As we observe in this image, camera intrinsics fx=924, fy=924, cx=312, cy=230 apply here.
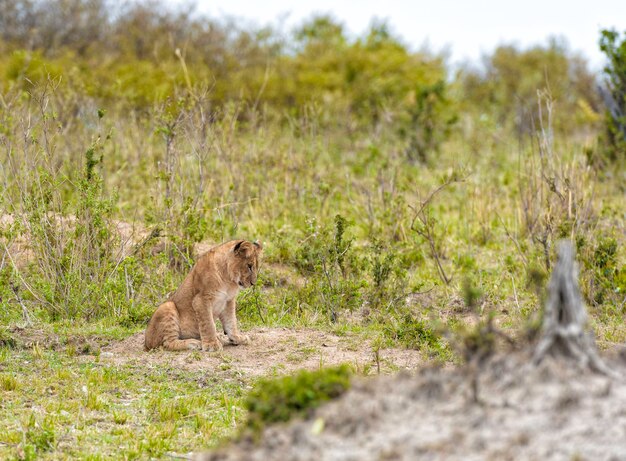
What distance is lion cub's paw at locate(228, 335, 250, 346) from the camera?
784cm

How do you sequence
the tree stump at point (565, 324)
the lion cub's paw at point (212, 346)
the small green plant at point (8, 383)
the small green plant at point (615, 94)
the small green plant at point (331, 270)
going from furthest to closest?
1. the small green plant at point (615, 94)
2. the small green plant at point (331, 270)
3. the lion cub's paw at point (212, 346)
4. the small green plant at point (8, 383)
5. the tree stump at point (565, 324)

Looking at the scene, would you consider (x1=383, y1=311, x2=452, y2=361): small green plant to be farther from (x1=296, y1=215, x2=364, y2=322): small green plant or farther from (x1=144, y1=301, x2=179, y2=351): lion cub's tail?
(x1=144, y1=301, x2=179, y2=351): lion cub's tail

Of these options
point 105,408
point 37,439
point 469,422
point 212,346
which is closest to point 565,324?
point 469,422

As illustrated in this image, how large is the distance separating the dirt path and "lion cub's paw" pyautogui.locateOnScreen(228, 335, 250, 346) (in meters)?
0.05

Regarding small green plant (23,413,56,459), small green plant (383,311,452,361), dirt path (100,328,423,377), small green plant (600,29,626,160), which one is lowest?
small green plant (23,413,56,459)

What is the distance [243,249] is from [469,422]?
4.48 meters

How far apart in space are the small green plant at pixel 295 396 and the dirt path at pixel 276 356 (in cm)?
328

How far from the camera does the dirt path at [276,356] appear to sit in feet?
23.9

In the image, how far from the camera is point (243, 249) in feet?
24.7

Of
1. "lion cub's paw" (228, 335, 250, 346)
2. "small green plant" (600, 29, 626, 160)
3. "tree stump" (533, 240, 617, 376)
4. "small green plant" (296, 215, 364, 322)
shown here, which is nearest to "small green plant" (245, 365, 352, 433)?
"tree stump" (533, 240, 617, 376)

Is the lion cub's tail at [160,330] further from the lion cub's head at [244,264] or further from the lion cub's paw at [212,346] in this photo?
the lion cub's head at [244,264]

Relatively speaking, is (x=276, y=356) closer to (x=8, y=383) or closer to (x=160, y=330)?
(x=160, y=330)

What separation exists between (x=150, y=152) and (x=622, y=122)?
746 cm

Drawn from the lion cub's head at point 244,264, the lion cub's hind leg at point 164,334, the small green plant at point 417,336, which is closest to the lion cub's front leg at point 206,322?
the lion cub's hind leg at point 164,334
